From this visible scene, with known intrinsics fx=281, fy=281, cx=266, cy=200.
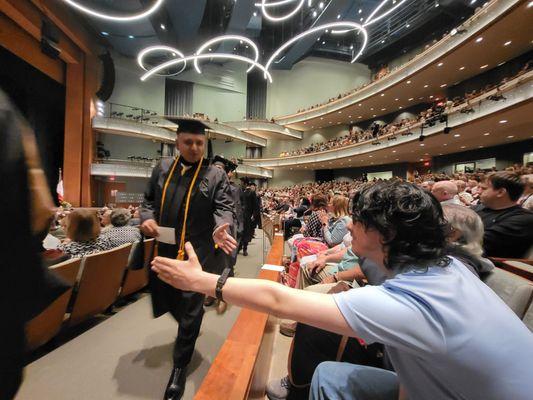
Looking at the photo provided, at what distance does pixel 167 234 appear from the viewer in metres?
1.78

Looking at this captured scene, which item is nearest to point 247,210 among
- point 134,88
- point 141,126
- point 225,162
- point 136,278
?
point 225,162

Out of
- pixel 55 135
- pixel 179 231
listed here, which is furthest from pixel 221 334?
pixel 55 135

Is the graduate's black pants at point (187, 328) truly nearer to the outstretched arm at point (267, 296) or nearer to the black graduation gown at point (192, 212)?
the black graduation gown at point (192, 212)

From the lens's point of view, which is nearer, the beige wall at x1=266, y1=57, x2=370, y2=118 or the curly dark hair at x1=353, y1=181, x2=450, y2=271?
the curly dark hair at x1=353, y1=181, x2=450, y2=271

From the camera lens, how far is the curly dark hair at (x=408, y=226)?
0.85m

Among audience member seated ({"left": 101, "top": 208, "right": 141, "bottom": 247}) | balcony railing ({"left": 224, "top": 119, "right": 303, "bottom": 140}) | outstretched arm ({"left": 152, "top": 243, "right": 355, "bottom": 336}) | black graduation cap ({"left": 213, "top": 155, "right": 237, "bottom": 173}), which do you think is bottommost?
audience member seated ({"left": 101, "top": 208, "right": 141, "bottom": 247})

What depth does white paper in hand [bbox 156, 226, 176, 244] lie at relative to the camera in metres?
1.77

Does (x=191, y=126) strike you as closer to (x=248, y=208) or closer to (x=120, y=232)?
(x=120, y=232)

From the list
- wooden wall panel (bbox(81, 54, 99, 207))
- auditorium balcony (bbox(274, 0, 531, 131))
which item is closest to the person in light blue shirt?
auditorium balcony (bbox(274, 0, 531, 131))

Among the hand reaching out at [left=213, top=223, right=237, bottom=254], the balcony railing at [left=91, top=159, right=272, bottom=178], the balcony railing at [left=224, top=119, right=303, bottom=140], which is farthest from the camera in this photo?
the balcony railing at [left=224, top=119, right=303, bottom=140]

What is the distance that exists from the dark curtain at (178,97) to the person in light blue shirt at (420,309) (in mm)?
23698

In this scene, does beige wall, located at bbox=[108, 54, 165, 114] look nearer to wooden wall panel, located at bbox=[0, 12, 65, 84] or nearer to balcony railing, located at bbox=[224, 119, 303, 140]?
balcony railing, located at bbox=[224, 119, 303, 140]

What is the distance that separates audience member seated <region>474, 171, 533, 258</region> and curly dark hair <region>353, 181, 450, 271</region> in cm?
189

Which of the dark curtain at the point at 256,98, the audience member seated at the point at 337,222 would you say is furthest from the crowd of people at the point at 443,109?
the dark curtain at the point at 256,98
